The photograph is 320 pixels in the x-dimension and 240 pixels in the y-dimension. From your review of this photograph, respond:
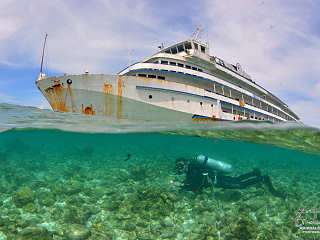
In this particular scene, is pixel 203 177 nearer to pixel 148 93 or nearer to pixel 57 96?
pixel 148 93

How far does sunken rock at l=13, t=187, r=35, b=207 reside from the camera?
25.5 feet

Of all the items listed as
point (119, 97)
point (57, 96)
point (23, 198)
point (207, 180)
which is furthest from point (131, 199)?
point (57, 96)

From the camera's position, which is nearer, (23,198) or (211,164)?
(23,198)

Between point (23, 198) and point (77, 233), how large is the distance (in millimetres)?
3473

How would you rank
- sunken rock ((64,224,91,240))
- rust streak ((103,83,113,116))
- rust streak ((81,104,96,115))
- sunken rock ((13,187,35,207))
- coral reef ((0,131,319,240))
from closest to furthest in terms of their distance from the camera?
sunken rock ((64,224,91,240)) < coral reef ((0,131,319,240)) < sunken rock ((13,187,35,207)) < rust streak ((103,83,113,116)) < rust streak ((81,104,96,115))

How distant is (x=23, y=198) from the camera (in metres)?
7.92

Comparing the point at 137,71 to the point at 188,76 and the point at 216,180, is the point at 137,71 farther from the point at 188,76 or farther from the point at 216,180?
the point at 216,180

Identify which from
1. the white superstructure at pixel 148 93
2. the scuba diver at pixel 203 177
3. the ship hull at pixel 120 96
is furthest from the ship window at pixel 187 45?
the scuba diver at pixel 203 177

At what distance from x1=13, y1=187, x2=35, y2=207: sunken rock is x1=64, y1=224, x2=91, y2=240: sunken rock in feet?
9.45

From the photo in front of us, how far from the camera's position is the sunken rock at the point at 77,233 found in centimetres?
611

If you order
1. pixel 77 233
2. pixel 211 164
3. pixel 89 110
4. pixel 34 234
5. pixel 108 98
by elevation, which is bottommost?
pixel 77 233

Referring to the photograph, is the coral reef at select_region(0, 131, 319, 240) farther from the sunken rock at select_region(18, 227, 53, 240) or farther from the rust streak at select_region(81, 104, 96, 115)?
the rust streak at select_region(81, 104, 96, 115)

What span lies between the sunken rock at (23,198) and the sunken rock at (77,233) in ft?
9.45

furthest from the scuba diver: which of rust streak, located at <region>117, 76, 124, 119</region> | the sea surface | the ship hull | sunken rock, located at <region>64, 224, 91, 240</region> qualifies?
→ rust streak, located at <region>117, 76, 124, 119</region>
